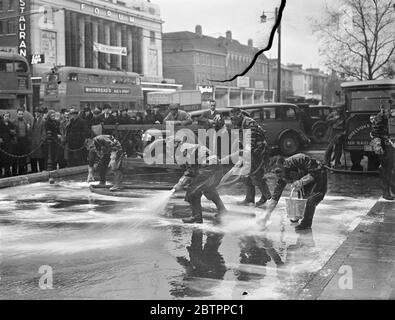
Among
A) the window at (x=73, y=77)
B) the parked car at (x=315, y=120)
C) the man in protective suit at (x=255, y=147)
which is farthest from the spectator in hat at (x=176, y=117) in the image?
the window at (x=73, y=77)

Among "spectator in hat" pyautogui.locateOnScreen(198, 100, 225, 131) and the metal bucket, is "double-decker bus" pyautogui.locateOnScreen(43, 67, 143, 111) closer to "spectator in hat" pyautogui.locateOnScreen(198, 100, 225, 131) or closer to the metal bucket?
"spectator in hat" pyautogui.locateOnScreen(198, 100, 225, 131)

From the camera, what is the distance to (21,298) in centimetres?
433

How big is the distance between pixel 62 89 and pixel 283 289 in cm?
1881

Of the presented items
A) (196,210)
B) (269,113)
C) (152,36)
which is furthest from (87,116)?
(152,36)

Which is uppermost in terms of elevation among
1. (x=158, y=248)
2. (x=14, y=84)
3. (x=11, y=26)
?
(x=11, y=26)

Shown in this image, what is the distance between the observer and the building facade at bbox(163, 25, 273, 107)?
4.21 metres

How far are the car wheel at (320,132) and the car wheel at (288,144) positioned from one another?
274cm

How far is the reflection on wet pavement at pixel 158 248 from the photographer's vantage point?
458cm

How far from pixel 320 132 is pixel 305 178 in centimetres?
1359

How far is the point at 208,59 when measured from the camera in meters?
4.19

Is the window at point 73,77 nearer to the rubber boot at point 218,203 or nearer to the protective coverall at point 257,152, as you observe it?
the protective coverall at point 257,152

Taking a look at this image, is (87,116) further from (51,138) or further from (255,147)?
(255,147)

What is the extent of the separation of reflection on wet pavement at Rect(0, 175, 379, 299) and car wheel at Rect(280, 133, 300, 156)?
18.0 feet
